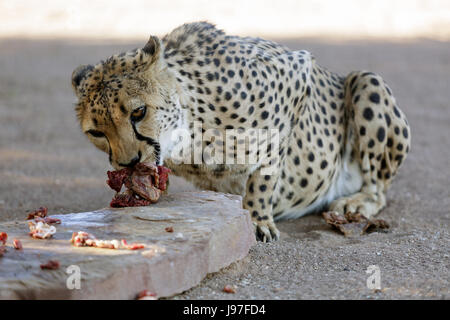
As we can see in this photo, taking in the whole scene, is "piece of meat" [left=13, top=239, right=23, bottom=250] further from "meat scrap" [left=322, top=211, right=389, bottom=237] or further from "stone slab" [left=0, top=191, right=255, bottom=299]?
"meat scrap" [left=322, top=211, right=389, bottom=237]

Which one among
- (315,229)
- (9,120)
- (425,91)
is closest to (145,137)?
(315,229)

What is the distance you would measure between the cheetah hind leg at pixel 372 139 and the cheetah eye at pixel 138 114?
6.86 feet

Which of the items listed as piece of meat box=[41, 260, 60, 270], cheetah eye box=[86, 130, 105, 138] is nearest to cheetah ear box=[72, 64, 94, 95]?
cheetah eye box=[86, 130, 105, 138]

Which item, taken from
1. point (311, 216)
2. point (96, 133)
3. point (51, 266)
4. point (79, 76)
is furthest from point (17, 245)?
point (311, 216)

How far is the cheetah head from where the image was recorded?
11.7 ft

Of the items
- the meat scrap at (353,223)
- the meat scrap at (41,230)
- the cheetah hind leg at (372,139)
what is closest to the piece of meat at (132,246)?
the meat scrap at (41,230)

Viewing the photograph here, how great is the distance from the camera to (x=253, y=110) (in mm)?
4332

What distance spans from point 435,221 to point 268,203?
1.32m

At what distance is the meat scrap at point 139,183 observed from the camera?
3611 millimetres

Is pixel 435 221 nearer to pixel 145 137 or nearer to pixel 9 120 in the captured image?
pixel 145 137

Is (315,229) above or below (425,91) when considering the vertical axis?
below

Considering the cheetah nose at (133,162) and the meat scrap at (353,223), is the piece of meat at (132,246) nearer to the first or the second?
the cheetah nose at (133,162)

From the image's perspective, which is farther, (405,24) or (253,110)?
(405,24)

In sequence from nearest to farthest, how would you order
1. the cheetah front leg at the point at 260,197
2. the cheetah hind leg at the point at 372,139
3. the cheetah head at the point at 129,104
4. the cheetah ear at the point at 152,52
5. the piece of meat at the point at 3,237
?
the piece of meat at the point at 3,237, the cheetah head at the point at 129,104, the cheetah ear at the point at 152,52, the cheetah front leg at the point at 260,197, the cheetah hind leg at the point at 372,139
